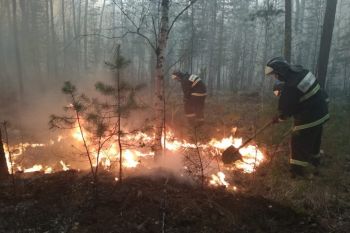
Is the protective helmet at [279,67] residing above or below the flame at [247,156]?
above

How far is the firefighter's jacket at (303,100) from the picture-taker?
20.9 feet

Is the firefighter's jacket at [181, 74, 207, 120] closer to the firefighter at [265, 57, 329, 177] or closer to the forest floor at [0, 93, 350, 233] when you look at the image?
the forest floor at [0, 93, 350, 233]

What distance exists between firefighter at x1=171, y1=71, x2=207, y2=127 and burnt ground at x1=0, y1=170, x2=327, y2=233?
5.22m

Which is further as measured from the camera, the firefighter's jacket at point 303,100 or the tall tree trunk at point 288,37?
the tall tree trunk at point 288,37

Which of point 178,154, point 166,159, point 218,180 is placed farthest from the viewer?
point 178,154

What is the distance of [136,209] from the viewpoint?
17.5 feet

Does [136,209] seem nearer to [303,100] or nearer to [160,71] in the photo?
[160,71]

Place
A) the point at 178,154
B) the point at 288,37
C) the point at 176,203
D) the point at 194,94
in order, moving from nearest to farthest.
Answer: the point at 176,203 → the point at 178,154 → the point at 194,94 → the point at 288,37

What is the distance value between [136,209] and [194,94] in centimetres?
649

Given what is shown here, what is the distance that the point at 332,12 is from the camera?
12094 mm

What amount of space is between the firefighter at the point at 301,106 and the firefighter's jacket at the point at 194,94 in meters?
4.66

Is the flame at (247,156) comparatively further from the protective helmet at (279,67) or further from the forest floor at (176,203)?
the protective helmet at (279,67)

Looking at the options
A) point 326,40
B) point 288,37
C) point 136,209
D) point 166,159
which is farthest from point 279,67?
point 288,37

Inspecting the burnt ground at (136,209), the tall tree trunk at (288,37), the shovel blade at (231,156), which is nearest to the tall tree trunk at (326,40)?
the tall tree trunk at (288,37)
